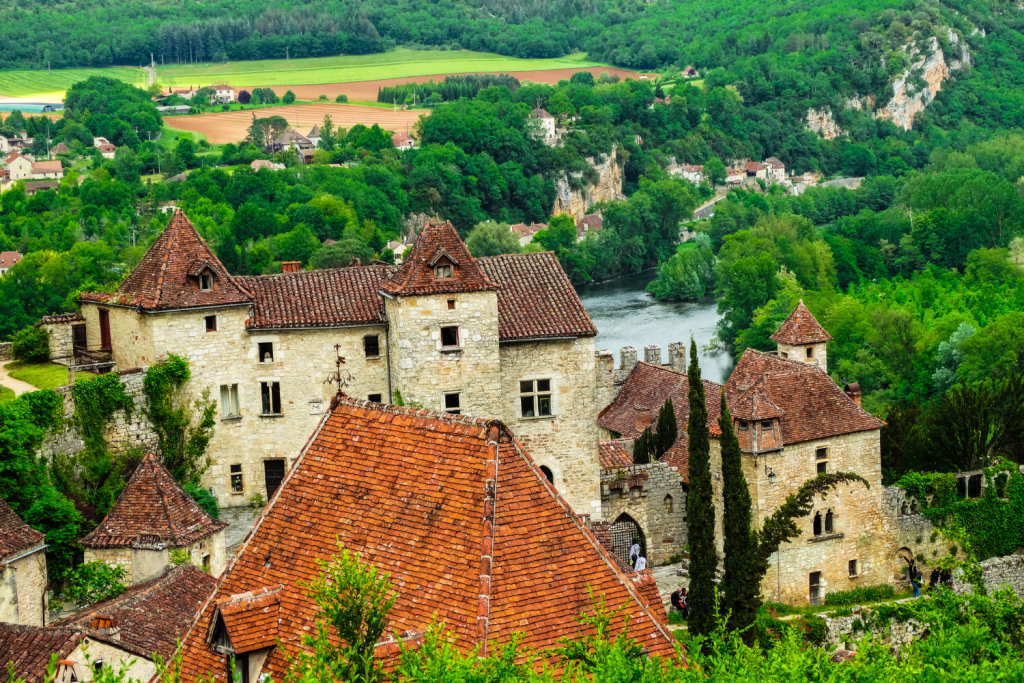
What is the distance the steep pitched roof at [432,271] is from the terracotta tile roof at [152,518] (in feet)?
28.9

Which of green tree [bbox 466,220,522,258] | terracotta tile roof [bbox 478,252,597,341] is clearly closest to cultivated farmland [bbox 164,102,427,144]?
green tree [bbox 466,220,522,258]

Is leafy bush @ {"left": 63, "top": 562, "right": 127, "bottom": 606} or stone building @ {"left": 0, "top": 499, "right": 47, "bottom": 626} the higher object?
stone building @ {"left": 0, "top": 499, "right": 47, "bottom": 626}

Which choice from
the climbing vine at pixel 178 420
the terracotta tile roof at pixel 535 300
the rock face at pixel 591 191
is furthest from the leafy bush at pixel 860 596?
the rock face at pixel 591 191

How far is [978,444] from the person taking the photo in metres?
49.0

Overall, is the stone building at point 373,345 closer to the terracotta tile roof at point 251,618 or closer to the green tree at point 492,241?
the terracotta tile roof at point 251,618

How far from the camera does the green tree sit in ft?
390

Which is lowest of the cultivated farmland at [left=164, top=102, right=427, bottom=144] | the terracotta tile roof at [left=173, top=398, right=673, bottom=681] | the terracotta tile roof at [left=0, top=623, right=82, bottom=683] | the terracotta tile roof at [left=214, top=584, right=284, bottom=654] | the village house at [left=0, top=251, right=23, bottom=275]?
the village house at [left=0, top=251, right=23, bottom=275]

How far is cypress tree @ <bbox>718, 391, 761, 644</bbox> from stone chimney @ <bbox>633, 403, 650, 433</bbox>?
16.5 m

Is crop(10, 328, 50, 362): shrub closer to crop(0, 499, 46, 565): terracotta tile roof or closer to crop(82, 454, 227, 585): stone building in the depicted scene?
crop(82, 454, 227, 585): stone building

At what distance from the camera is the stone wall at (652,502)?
43.0 meters

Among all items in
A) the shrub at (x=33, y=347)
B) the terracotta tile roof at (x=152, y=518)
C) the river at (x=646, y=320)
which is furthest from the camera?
the river at (x=646, y=320)

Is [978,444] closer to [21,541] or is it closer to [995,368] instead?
[995,368]

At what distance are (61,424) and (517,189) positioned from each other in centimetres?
12568

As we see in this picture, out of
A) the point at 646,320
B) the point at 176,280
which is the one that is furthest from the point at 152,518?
the point at 646,320
